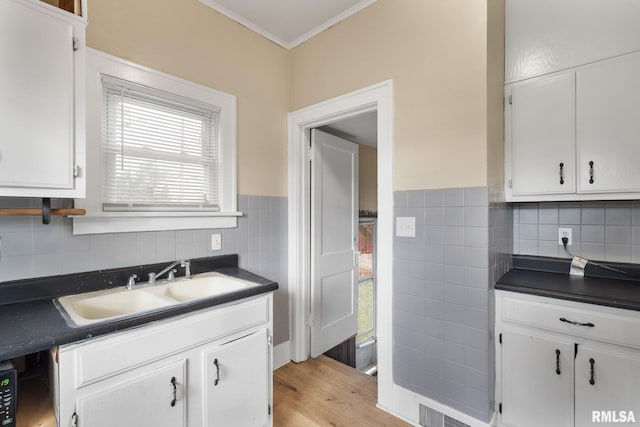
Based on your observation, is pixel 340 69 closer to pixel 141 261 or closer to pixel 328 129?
pixel 328 129

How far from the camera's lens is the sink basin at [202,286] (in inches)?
68.2

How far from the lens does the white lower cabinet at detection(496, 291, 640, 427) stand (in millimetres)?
1425

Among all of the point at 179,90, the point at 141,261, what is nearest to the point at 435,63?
the point at 179,90

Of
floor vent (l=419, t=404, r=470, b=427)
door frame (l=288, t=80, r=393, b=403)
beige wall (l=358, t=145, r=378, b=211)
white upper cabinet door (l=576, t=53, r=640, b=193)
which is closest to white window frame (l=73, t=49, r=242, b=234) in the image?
door frame (l=288, t=80, r=393, b=403)

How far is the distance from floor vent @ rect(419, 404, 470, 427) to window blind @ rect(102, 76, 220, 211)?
187 centimetres

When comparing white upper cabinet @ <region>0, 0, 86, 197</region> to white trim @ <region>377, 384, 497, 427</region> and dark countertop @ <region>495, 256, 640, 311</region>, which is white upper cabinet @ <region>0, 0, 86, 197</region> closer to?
white trim @ <region>377, 384, 497, 427</region>

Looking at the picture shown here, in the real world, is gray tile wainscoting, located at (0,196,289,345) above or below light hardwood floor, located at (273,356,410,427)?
above

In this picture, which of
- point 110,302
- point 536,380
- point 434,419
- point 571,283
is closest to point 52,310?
point 110,302

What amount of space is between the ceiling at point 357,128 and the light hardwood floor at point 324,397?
212 cm

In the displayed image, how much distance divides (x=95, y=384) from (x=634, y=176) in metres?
2.72

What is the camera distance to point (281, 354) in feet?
8.29

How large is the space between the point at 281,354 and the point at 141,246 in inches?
58.0

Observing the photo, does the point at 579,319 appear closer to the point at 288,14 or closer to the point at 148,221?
the point at 148,221

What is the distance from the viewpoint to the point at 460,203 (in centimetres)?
167
